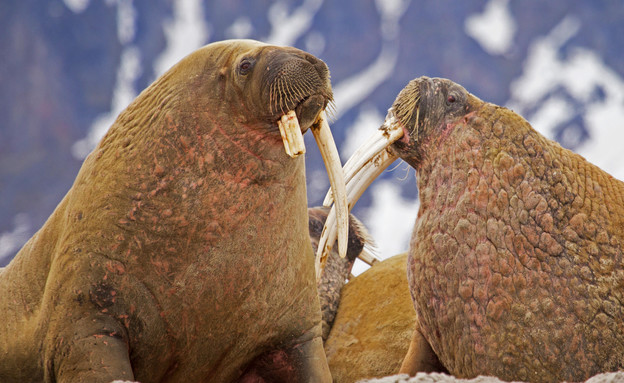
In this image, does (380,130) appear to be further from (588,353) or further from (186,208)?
(588,353)

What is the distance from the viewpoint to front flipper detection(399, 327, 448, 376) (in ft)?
11.2

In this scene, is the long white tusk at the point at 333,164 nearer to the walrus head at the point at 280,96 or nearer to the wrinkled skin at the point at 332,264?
the walrus head at the point at 280,96

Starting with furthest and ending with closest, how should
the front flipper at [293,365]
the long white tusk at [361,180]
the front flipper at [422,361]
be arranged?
the long white tusk at [361,180], the front flipper at [422,361], the front flipper at [293,365]

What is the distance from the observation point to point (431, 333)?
322 cm

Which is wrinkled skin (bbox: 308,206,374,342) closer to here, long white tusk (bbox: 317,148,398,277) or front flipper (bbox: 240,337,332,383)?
long white tusk (bbox: 317,148,398,277)

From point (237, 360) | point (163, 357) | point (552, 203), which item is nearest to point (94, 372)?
point (163, 357)

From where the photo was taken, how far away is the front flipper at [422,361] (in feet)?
11.2

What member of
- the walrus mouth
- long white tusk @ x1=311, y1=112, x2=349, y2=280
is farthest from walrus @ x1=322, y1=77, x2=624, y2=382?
long white tusk @ x1=311, y1=112, x2=349, y2=280

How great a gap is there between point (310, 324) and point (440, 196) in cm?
83

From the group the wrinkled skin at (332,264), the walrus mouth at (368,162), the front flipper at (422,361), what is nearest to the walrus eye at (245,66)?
the walrus mouth at (368,162)

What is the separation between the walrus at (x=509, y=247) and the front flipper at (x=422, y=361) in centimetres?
9

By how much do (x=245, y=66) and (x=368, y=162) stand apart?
1.11 metres

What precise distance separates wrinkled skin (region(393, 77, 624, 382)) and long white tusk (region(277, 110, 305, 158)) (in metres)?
0.82

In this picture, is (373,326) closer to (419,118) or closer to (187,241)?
(419,118)
